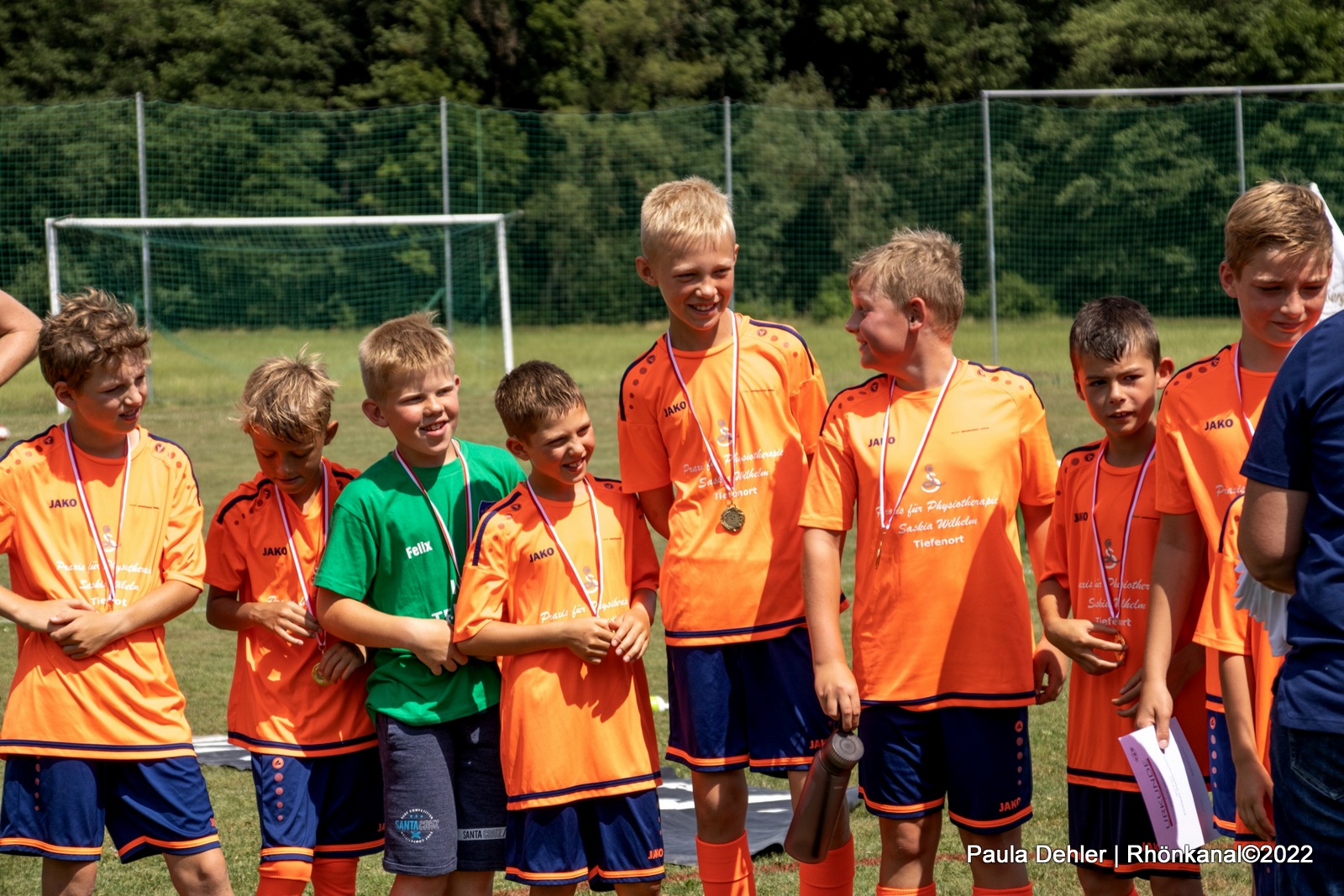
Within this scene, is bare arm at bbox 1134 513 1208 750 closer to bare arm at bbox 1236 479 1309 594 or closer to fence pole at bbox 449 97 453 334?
bare arm at bbox 1236 479 1309 594

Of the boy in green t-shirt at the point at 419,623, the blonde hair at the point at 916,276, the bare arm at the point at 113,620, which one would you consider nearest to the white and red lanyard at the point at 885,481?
the blonde hair at the point at 916,276

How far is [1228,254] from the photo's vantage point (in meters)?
3.29

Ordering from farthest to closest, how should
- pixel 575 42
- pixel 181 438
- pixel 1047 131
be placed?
pixel 575 42
pixel 1047 131
pixel 181 438

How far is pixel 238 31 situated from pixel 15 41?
600cm

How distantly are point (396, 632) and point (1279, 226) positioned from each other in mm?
2258

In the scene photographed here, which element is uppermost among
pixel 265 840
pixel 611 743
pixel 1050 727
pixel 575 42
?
pixel 575 42

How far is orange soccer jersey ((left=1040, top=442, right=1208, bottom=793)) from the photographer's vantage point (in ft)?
11.7

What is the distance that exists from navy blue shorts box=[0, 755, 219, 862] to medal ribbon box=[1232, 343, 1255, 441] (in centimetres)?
273

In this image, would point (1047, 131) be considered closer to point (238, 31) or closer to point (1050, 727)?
point (1050, 727)

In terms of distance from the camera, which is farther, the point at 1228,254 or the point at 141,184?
the point at 141,184

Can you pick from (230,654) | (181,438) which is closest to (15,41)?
(181,438)

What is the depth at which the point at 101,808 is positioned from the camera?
374 cm

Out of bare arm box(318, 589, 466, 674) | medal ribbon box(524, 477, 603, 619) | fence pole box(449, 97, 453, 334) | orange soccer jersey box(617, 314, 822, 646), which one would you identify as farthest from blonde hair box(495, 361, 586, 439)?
fence pole box(449, 97, 453, 334)

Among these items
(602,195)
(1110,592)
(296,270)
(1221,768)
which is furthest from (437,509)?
(602,195)
